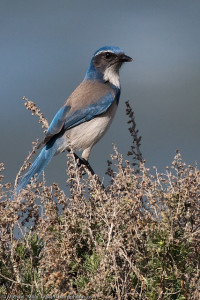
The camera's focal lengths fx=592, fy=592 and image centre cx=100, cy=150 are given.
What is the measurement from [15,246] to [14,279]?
18 cm

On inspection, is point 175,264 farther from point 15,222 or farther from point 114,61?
point 114,61

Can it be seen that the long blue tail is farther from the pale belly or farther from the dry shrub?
the dry shrub

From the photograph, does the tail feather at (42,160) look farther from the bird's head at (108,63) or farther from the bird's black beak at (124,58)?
the bird's black beak at (124,58)

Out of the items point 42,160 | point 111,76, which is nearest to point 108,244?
point 42,160

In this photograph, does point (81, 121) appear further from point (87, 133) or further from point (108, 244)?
point (108, 244)

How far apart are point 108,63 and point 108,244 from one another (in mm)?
4127

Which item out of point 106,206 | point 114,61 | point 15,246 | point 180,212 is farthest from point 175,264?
point 114,61

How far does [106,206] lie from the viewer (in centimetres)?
344

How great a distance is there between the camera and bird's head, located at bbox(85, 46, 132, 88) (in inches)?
274

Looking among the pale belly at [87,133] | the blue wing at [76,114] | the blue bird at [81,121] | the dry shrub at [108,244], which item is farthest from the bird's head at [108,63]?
the dry shrub at [108,244]

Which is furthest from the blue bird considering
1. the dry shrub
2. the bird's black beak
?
the dry shrub

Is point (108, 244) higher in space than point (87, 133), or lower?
lower

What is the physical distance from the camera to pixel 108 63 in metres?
6.98

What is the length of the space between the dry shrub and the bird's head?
325 centimetres
